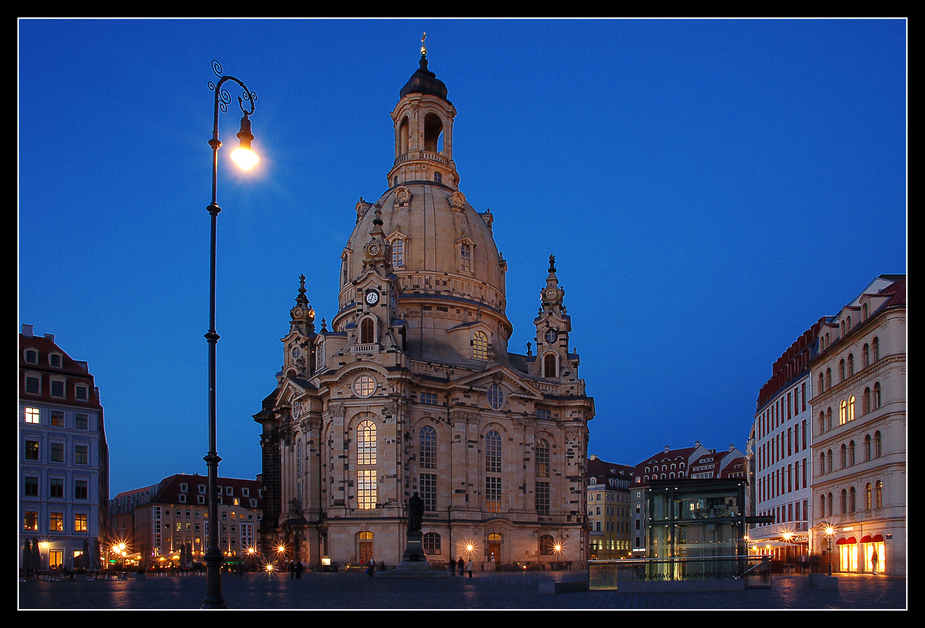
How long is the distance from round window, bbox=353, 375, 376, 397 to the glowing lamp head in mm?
54202

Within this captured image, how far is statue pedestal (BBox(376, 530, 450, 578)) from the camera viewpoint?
179ft

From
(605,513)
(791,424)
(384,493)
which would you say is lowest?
(605,513)

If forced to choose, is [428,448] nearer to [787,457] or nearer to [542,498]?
[542,498]

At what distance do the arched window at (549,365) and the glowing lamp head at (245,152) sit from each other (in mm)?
68570

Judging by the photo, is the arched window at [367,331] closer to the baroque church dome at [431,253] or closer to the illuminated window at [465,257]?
the baroque church dome at [431,253]

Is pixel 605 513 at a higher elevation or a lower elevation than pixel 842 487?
lower

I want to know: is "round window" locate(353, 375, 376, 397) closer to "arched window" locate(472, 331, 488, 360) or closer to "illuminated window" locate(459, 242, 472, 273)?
"arched window" locate(472, 331, 488, 360)

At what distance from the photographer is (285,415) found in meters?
87.9

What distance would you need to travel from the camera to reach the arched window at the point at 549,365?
Result: 9000cm

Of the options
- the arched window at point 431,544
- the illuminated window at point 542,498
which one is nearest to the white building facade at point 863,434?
the illuminated window at point 542,498
